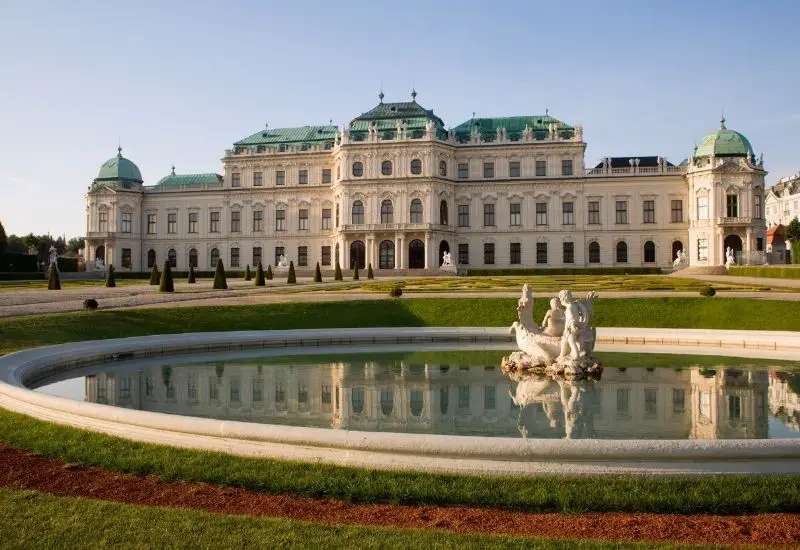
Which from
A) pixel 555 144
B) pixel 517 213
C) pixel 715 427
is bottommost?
pixel 715 427

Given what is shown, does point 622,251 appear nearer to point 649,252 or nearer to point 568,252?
point 649,252

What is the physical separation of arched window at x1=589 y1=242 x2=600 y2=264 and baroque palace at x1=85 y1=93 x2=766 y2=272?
95 mm

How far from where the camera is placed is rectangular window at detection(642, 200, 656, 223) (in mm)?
64438

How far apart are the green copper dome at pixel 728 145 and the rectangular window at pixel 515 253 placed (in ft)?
61.0

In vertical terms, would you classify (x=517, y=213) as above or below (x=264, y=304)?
above

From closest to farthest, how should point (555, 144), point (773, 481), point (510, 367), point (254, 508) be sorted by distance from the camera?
point (254, 508) → point (773, 481) → point (510, 367) → point (555, 144)

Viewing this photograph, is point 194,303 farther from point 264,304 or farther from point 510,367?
point 510,367

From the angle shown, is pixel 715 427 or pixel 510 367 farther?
pixel 510 367

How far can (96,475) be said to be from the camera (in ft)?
25.5

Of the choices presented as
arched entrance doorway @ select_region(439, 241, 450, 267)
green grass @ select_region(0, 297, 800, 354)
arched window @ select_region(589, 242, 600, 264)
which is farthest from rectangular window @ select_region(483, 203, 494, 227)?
green grass @ select_region(0, 297, 800, 354)

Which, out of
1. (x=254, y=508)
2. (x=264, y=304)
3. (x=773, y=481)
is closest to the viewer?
(x=254, y=508)

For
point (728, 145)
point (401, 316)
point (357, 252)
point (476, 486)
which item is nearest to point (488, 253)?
point (357, 252)

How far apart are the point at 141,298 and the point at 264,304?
792cm

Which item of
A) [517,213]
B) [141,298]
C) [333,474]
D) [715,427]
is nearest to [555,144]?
[517,213]
